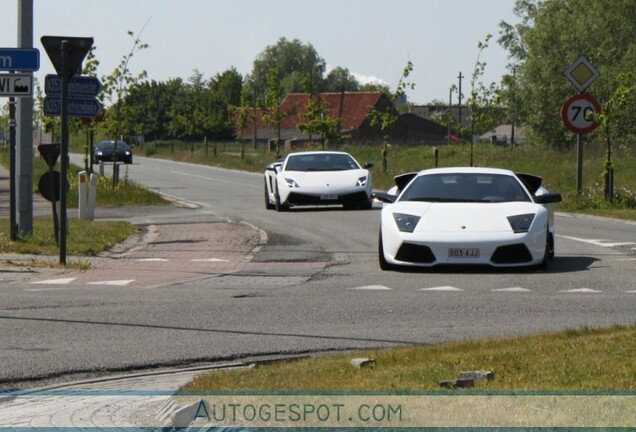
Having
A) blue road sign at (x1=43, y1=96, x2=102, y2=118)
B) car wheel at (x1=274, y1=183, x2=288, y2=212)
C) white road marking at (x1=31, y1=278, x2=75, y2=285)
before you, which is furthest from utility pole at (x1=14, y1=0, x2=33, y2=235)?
car wheel at (x1=274, y1=183, x2=288, y2=212)

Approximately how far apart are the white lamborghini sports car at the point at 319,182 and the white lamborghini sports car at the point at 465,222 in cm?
1246

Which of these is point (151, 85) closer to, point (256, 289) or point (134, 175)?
point (134, 175)

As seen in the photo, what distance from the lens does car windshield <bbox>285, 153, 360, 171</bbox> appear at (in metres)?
32.0

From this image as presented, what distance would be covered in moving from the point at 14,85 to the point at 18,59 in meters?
0.36

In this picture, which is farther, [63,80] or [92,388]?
[63,80]

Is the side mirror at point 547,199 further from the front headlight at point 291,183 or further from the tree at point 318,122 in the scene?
the tree at point 318,122

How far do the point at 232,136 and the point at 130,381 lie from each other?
13760 cm

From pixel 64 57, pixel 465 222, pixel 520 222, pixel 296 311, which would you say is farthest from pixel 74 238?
pixel 296 311

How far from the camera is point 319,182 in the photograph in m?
30.9

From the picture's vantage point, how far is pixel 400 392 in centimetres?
776

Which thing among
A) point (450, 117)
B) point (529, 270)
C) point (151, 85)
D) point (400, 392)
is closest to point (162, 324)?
point (400, 392)

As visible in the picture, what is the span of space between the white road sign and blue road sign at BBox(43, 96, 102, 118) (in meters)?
0.73

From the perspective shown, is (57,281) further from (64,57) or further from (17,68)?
(17,68)

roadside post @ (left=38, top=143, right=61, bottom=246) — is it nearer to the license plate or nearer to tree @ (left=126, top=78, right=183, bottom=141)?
the license plate
